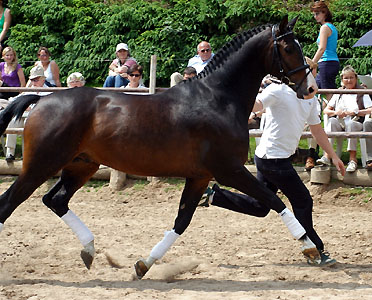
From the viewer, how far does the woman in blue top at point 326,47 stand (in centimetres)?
966

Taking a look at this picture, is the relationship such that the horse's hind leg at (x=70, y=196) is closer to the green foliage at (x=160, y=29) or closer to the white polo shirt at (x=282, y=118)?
the white polo shirt at (x=282, y=118)

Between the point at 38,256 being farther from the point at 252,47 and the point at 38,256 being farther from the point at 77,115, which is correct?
the point at 252,47

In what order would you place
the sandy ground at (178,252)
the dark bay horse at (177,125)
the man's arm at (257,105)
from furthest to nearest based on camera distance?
1. the man's arm at (257,105)
2. the dark bay horse at (177,125)
3. the sandy ground at (178,252)

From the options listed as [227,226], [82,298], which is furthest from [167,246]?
[227,226]

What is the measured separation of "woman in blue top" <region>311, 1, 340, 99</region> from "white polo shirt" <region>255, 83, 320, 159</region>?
3372 mm

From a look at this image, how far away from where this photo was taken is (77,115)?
5.88 m

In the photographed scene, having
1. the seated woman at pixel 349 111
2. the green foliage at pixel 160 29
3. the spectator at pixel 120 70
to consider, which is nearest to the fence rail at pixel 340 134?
the seated woman at pixel 349 111

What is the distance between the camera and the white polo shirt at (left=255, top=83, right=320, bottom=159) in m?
6.14

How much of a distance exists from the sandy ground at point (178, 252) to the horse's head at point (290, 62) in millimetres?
1572

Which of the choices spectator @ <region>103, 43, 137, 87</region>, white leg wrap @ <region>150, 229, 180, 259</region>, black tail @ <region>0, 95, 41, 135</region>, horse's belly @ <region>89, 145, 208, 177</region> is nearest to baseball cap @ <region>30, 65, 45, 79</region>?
spectator @ <region>103, 43, 137, 87</region>

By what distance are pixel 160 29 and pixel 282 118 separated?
944 cm

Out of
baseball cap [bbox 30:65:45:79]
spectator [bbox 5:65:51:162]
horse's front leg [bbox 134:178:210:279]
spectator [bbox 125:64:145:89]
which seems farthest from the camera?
baseball cap [bbox 30:65:45:79]

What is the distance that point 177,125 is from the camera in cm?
582

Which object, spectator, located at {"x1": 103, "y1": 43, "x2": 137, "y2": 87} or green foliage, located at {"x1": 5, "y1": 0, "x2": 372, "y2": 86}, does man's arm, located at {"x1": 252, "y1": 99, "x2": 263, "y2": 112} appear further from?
green foliage, located at {"x1": 5, "y1": 0, "x2": 372, "y2": 86}
